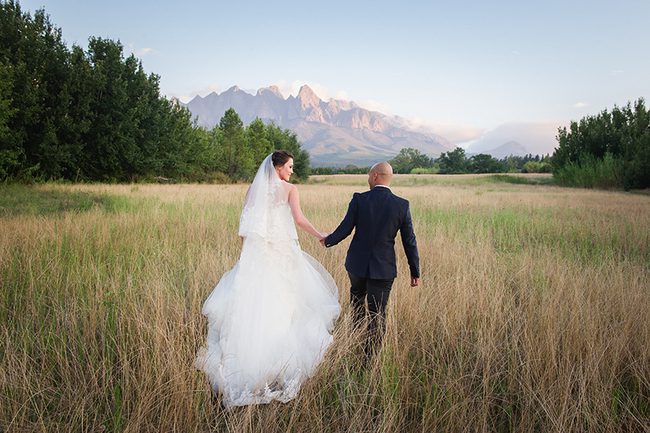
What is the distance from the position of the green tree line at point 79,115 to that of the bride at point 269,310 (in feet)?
62.4

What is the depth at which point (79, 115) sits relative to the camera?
21438 millimetres

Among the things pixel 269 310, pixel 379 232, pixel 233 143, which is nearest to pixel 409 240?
pixel 379 232

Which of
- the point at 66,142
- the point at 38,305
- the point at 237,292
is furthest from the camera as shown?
the point at 66,142

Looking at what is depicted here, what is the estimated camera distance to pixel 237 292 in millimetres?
3123

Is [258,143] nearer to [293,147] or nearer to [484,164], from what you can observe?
[293,147]

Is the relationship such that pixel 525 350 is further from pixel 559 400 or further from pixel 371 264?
pixel 371 264

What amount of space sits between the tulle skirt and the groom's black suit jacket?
76 centimetres

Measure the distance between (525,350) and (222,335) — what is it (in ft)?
9.92

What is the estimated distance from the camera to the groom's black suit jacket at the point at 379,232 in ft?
9.34

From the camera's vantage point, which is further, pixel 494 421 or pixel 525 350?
pixel 525 350

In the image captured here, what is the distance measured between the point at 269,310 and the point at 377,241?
1286mm

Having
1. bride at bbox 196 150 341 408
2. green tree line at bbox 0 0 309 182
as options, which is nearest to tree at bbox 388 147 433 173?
green tree line at bbox 0 0 309 182

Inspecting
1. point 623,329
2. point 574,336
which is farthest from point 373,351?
point 623,329

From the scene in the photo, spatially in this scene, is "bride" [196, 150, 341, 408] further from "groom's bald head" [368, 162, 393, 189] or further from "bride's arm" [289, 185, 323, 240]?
"groom's bald head" [368, 162, 393, 189]
